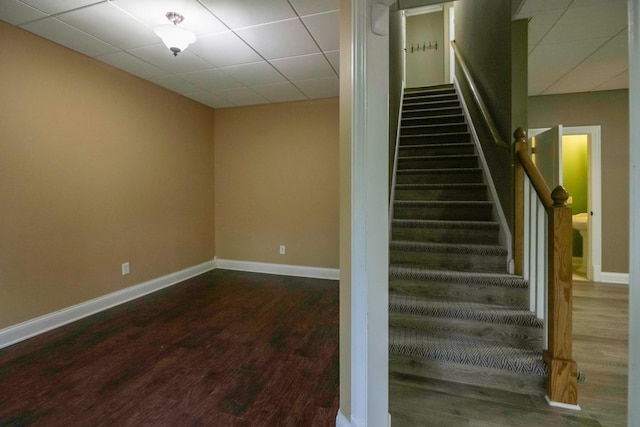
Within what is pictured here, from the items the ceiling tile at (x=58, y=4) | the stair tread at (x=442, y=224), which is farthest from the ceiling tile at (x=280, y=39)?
the stair tread at (x=442, y=224)

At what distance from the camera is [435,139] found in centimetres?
354

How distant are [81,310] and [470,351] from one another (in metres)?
3.24

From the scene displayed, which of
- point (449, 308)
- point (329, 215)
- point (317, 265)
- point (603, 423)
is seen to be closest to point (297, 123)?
point (329, 215)

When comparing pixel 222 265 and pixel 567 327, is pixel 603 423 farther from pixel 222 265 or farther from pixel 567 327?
pixel 222 265

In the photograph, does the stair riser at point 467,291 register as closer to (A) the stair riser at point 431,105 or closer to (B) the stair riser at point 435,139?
(B) the stair riser at point 435,139

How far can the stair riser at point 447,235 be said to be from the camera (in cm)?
241

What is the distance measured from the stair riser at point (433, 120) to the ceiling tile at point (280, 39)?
5.94 ft

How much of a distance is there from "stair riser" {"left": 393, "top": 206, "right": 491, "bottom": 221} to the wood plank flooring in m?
1.17

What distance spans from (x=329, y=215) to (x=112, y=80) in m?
2.79

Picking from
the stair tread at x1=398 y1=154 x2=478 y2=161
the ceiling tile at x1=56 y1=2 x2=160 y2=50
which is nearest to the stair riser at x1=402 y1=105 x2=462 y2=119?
the stair tread at x1=398 y1=154 x2=478 y2=161

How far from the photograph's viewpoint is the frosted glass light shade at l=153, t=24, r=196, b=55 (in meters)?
2.00

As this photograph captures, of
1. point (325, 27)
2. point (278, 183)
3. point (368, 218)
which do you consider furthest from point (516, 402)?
point (278, 183)

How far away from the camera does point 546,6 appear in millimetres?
2092

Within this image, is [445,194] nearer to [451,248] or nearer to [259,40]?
[451,248]
